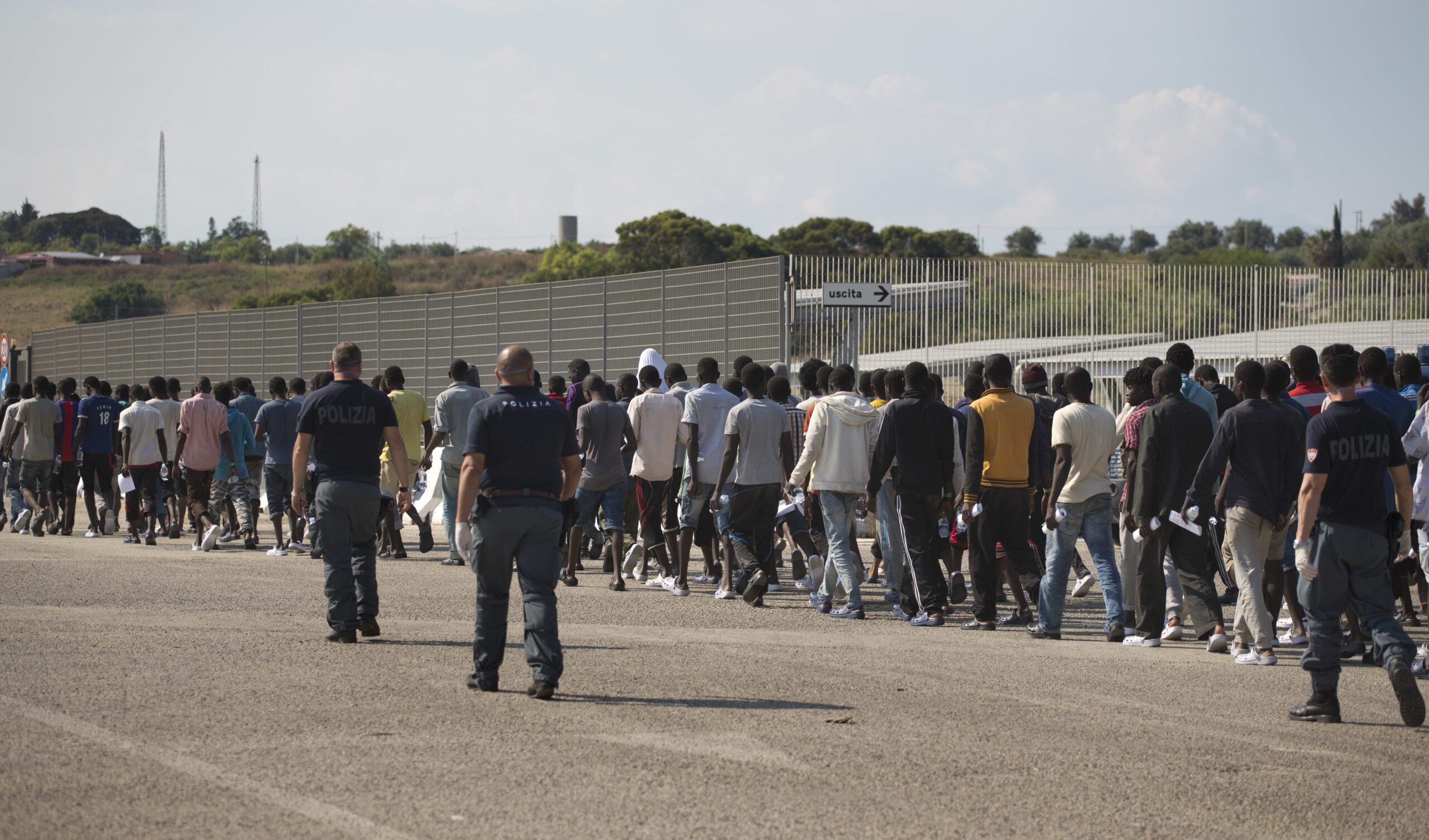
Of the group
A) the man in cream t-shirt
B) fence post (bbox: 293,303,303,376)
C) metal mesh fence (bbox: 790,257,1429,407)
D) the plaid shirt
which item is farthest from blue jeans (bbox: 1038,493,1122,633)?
fence post (bbox: 293,303,303,376)

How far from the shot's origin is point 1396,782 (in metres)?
6.16

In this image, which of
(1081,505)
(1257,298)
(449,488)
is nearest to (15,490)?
(449,488)

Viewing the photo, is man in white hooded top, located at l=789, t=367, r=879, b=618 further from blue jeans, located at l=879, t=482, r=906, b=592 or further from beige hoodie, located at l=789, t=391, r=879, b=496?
blue jeans, located at l=879, t=482, r=906, b=592

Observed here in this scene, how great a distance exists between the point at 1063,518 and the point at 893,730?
3.61 m

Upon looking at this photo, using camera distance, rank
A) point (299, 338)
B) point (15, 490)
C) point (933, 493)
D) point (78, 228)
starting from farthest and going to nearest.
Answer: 1. point (78, 228)
2. point (299, 338)
3. point (15, 490)
4. point (933, 493)

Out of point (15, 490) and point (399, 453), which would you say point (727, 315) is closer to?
point (15, 490)

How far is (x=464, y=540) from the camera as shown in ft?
24.7

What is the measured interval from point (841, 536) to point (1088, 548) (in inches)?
80.5

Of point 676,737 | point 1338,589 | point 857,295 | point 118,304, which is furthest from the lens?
point 118,304

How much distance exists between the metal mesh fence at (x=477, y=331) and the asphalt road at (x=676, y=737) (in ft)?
42.3

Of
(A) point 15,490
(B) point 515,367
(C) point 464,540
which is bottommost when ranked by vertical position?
(A) point 15,490

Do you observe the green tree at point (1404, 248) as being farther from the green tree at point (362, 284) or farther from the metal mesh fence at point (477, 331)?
the metal mesh fence at point (477, 331)

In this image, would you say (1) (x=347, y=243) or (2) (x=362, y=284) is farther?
(1) (x=347, y=243)

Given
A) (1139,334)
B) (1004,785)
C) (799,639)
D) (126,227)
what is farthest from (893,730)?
(126,227)
